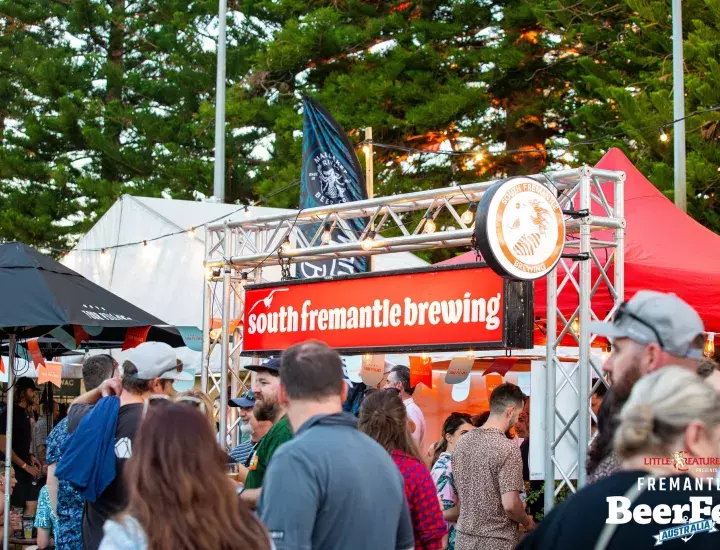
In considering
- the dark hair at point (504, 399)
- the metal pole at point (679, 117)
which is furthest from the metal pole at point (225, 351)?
the metal pole at point (679, 117)

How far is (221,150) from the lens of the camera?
18250 millimetres

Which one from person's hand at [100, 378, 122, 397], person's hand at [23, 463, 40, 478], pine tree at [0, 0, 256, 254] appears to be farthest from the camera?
pine tree at [0, 0, 256, 254]

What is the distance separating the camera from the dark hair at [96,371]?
643cm

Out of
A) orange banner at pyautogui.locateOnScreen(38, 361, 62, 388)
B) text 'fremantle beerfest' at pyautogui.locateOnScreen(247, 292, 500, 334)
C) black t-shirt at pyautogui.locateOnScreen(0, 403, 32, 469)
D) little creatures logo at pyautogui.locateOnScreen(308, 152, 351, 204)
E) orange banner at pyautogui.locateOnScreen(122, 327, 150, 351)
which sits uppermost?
little creatures logo at pyautogui.locateOnScreen(308, 152, 351, 204)

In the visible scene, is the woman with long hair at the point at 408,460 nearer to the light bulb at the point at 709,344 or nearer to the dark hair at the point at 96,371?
the dark hair at the point at 96,371

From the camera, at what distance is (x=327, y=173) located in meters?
10.9

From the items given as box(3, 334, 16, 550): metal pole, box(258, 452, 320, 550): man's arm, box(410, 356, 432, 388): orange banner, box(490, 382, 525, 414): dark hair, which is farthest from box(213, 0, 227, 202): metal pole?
box(258, 452, 320, 550): man's arm

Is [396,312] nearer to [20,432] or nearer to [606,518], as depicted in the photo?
[606,518]

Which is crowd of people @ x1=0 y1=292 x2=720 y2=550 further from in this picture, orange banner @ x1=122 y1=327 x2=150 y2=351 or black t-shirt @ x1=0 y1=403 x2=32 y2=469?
black t-shirt @ x1=0 y1=403 x2=32 y2=469

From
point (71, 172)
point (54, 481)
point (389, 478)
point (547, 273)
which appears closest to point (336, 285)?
point (547, 273)

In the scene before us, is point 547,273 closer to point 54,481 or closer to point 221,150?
point 54,481

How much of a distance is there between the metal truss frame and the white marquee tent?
323 cm

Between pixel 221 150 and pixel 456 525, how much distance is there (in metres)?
12.8

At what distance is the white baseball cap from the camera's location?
15.5ft
